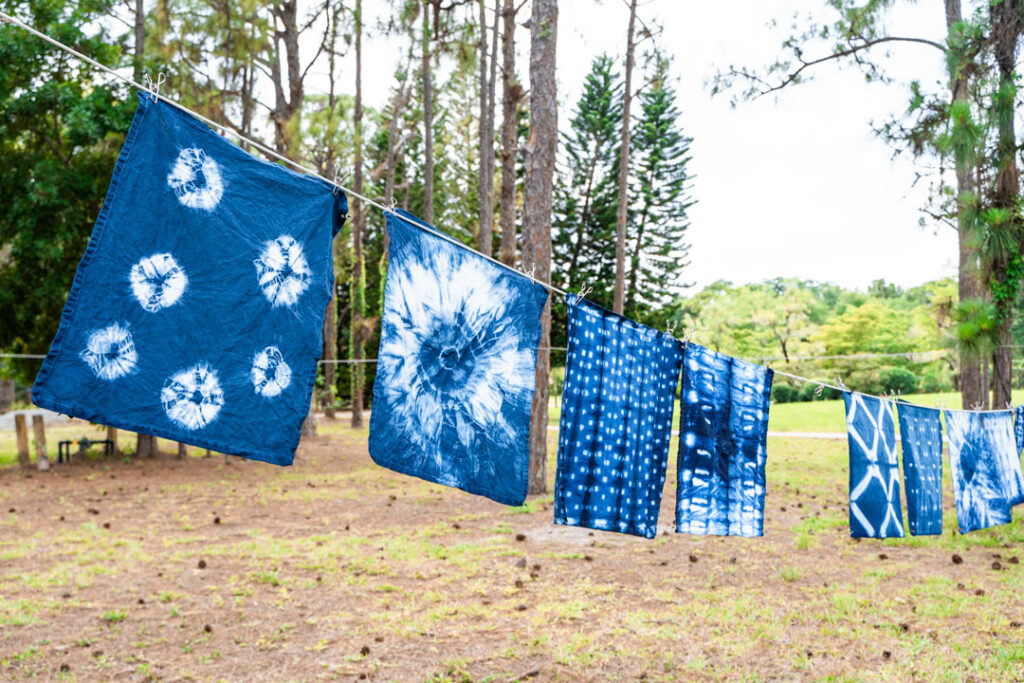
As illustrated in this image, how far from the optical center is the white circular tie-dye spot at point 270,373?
102 inches

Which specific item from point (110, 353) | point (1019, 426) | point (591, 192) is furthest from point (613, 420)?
point (591, 192)

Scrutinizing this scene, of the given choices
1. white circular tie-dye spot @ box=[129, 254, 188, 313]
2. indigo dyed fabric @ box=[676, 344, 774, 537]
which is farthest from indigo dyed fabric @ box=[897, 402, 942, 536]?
white circular tie-dye spot @ box=[129, 254, 188, 313]

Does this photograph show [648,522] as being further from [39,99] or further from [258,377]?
[39,99]

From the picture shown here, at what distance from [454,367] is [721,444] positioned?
165 cm

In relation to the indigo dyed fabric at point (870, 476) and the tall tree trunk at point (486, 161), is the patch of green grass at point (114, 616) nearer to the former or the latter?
the indigo dyed fabric at point (870, 476)

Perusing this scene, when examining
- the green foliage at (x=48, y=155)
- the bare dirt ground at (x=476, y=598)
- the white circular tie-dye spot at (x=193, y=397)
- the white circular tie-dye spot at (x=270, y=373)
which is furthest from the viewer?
the green foliage at (x=48, y=155)

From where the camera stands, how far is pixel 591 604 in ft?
17.3

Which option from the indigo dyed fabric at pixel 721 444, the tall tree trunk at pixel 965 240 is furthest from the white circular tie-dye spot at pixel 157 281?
the tall tree trunk at pixel 965 240

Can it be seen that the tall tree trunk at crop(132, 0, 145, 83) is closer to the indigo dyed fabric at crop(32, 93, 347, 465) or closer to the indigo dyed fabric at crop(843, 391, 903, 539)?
the indigo dyed fabric at crop(32, 93, 347, 465)

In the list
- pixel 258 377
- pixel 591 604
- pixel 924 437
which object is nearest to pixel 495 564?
pixel 591 604

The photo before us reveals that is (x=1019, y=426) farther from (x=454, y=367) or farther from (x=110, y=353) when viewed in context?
(x=110, y=353)

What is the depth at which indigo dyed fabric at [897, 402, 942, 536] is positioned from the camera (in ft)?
16.5

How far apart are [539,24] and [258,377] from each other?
22.4 ft

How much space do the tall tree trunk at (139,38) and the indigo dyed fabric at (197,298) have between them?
10644mm
